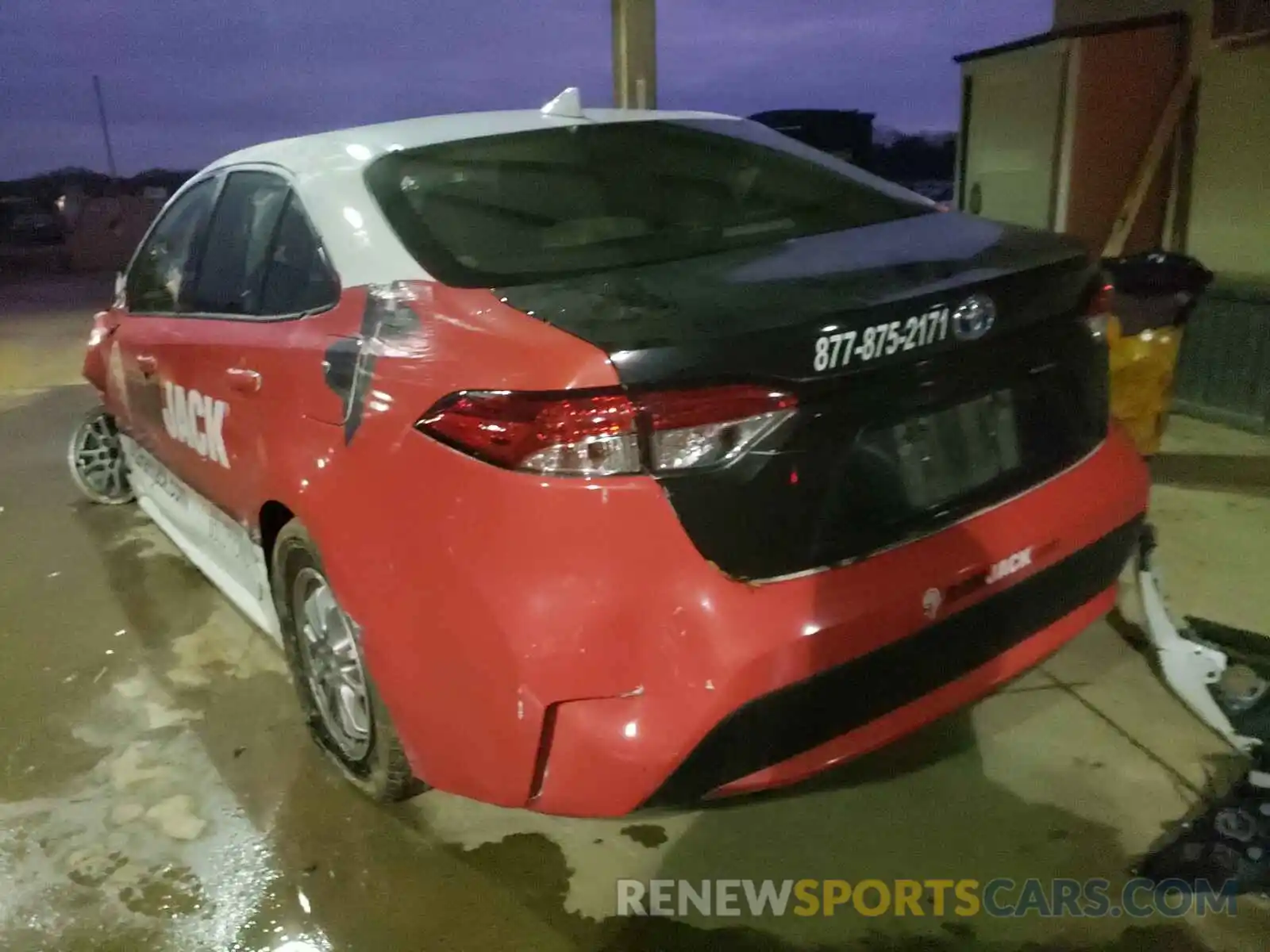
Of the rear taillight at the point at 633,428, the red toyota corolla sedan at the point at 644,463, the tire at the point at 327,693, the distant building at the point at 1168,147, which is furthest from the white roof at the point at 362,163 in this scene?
the distant building at the point at 1168,147

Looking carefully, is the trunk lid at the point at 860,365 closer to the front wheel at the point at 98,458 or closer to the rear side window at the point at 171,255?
the rear side window at the point at 171,255

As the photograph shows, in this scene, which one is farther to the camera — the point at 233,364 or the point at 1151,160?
the point at 1151,160

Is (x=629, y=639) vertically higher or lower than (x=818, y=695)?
higher

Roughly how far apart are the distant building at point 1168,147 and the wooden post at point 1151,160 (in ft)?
0.08

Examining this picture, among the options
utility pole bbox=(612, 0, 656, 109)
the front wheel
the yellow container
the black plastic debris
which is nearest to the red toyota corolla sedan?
the black plastic debris

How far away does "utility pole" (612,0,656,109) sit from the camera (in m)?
5.97

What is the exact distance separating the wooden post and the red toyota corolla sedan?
147 inches

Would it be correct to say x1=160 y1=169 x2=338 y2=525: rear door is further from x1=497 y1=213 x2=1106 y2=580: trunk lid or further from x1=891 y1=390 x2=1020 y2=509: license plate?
x1=891 y1=390 x2=1020 y2=509: license plate

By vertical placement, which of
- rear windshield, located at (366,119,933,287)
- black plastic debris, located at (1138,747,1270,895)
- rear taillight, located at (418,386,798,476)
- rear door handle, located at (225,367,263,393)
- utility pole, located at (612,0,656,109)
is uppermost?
utility pole, located at (612,0,656,109)

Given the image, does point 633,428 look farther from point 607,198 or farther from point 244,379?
point 244,379

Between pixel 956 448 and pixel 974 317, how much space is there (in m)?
0.25

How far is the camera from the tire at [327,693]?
229 centimetres

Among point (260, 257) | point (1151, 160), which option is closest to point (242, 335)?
point (260, 257)

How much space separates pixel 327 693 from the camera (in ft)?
8.63
